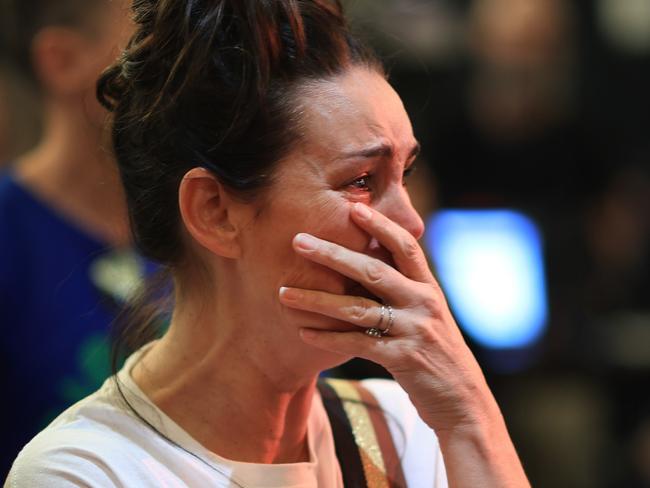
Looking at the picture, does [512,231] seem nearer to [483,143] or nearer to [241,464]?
[483,143]

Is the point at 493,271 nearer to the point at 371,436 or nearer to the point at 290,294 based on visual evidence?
the point at 371,436

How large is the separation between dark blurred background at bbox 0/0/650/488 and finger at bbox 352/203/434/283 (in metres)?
2.35

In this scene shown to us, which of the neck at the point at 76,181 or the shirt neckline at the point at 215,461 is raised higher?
the neck at the point at 76,181

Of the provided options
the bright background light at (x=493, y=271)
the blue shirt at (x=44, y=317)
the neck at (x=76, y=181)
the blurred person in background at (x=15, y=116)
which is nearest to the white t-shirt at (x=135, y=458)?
the blue shirt at (x=44, y=317)

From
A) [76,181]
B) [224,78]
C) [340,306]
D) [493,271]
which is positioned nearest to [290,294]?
[340,306]

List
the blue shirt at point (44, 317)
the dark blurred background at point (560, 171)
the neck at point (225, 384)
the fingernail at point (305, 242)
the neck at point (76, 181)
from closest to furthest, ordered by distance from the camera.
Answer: the fingernail at point (305, 242)
the neck at point (225, 384)
the blue shirt at point (44, 317)
the neck at point (76, 181)
the dark blurred background at point (560, 171)

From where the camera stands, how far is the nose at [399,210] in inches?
63.2

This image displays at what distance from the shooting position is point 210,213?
1.62 m

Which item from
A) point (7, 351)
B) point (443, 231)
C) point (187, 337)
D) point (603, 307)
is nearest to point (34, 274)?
point (7, 351)

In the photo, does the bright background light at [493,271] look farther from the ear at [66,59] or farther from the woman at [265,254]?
the woman at [265,254]

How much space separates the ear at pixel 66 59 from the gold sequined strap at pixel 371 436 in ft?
3.54

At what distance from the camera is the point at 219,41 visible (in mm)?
1556

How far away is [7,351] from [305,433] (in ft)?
3.01

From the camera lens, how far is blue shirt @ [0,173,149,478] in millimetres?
2389
